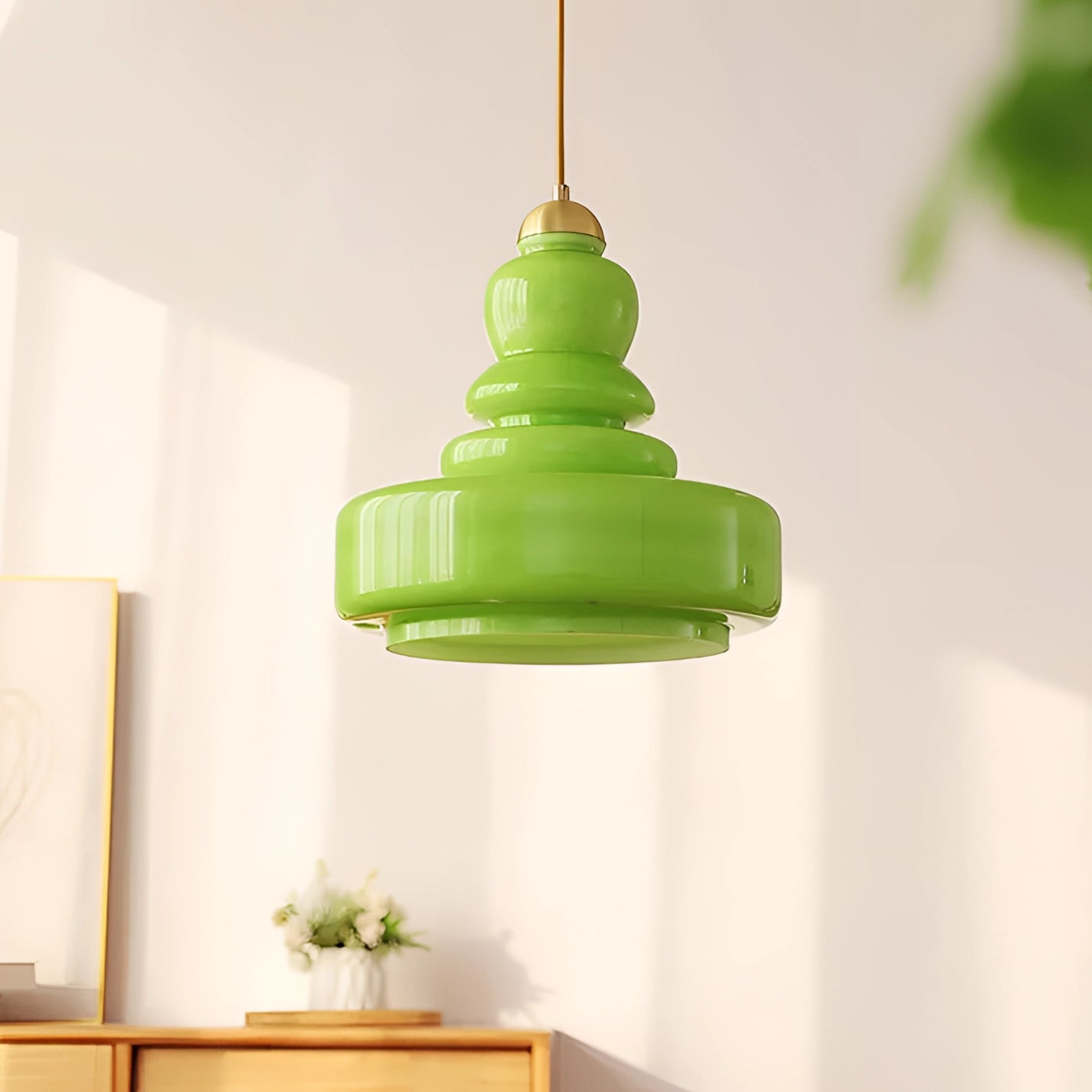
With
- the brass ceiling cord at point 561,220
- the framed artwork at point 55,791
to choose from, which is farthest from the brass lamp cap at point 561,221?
the framed artwork at point 55,791

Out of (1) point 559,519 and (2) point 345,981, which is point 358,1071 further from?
(1) point 559,519

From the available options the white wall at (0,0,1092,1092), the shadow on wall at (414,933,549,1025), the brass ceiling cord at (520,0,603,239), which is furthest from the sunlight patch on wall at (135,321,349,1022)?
the brass ceiling cord at (520,0,603,239)

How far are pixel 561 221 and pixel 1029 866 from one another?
204 centimetres

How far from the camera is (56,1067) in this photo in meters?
2.29

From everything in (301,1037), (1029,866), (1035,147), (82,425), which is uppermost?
(1035,147)

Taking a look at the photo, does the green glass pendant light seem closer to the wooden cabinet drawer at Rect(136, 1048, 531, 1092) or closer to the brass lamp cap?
the brass lamp cap

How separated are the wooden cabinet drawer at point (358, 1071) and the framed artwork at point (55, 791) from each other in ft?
1.07

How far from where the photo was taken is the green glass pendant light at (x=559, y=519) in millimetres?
769

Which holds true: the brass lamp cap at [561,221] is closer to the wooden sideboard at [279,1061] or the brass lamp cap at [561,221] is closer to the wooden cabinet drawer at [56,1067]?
the wooden sideboard at [279,1061]

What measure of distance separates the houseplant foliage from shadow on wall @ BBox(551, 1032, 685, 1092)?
5.32 ft

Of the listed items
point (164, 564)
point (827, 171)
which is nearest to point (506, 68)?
point (827, 171)

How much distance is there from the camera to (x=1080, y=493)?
8.86 feet

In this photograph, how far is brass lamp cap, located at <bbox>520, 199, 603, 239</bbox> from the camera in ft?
3.12

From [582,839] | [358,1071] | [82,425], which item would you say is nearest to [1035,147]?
[582,839]
